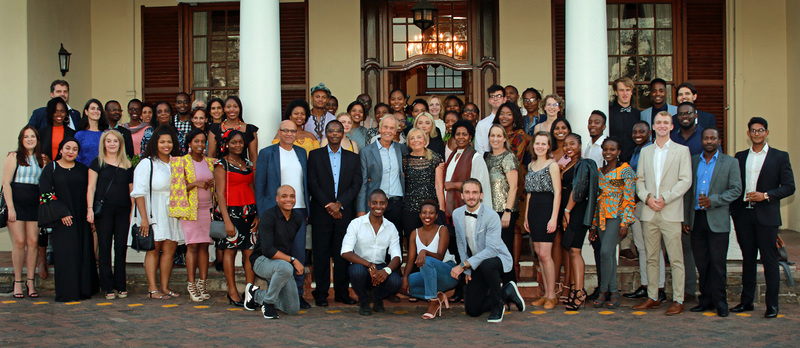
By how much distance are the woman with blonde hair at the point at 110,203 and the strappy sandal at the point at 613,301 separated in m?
4.74

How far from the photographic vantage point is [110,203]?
768 cm

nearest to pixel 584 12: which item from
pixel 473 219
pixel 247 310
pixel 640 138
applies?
pixel 640 138

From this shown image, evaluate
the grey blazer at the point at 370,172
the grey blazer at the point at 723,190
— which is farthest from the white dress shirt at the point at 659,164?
the grey blazer at the point at 370,172

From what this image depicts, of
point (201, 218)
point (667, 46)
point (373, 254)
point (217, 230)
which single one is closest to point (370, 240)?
point (373, 254)

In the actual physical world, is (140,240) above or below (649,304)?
above

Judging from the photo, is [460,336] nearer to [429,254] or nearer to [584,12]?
[429,254]

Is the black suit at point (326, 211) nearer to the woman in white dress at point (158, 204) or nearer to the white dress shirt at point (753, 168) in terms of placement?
the woman in white dress at point (158, 204)

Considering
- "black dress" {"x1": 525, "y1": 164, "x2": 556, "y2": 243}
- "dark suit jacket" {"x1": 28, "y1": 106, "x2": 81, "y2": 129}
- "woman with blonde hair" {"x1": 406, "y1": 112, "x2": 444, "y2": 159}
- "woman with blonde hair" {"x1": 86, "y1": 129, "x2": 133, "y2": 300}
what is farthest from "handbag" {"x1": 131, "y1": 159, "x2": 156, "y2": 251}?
"black dress" {"x1": 525, "y1": 164, "x2": 556, "y2": 243}

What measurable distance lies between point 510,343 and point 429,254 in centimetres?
148

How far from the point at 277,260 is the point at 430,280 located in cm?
140

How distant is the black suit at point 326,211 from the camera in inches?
293

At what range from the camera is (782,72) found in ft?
37.9

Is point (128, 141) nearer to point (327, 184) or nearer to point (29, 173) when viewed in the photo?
point (29, 173)

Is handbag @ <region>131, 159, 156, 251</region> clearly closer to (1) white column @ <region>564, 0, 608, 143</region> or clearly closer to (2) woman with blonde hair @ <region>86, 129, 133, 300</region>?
(2) woman with blonde hair @ <region>86, 129, 133, 300</region>
